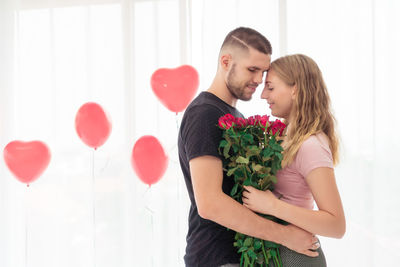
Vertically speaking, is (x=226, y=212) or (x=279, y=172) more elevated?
(x=279, y=172)

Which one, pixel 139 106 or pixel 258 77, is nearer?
pixel 258 77

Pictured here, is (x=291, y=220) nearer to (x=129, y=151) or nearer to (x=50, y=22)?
(x=129, y=151)

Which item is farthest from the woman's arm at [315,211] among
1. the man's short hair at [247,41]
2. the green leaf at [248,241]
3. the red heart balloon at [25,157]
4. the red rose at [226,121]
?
the red heart balloon at [25,157]

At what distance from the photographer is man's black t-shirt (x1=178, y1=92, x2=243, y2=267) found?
129 cm

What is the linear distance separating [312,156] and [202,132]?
A: 0.40 metres

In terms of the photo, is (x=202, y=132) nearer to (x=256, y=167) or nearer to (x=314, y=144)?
(x=256, y=167)

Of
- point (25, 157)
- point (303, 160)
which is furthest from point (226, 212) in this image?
point (25, 157)

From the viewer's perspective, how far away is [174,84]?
2.15 m

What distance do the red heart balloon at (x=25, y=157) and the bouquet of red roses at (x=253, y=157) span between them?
4.58 ft

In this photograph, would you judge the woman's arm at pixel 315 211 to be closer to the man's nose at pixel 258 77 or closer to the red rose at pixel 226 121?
the red rose at pixel 226 121

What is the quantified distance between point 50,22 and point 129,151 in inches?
43.2

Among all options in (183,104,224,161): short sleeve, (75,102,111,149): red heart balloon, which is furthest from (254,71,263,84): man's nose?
(75,102,111,149): red heart balloon

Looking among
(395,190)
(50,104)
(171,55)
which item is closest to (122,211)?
(50,104)

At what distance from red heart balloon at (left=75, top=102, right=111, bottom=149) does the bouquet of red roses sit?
1.16 metres
